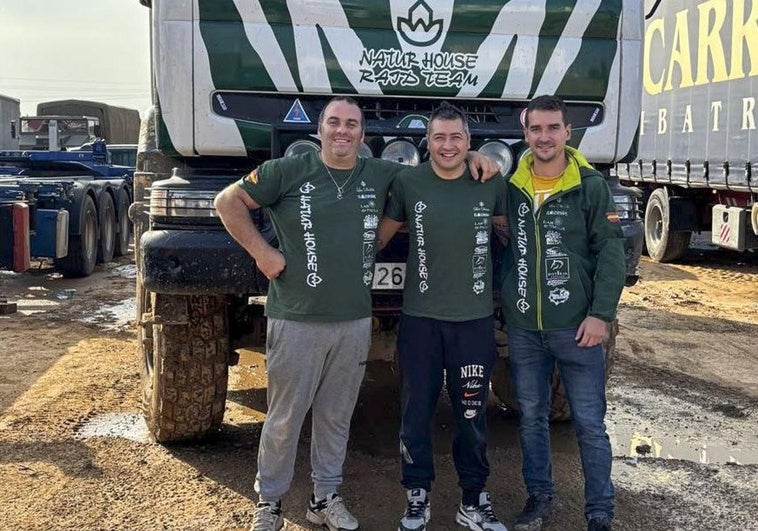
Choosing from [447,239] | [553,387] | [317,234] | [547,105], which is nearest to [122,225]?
[553,387]

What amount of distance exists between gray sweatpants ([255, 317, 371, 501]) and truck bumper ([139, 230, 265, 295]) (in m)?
0.35

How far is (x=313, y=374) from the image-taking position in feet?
11.5

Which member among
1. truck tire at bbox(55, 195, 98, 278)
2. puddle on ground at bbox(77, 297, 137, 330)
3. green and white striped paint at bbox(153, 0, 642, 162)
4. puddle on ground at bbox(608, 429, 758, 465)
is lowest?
puddle on ground at bbox(608, 429, 758, 465)

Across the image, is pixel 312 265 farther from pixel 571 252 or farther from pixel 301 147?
pixel 571 252

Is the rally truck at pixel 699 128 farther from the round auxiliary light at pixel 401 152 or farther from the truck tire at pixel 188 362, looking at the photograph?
the truck tire at pixel 188 362

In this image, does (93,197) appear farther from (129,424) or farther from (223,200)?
(223,200)

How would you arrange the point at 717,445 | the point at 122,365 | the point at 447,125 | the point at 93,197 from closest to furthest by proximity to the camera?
the point at 447,125 < the point at 717,445 < the point at 122,365 < the point at 93,197

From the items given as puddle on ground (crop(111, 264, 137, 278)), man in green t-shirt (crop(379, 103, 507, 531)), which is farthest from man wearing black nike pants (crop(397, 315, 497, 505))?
puddle on ground (crop(111, 264, 137, 278))

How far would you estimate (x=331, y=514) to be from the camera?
3635 mm

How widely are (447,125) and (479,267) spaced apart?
0.58 metres

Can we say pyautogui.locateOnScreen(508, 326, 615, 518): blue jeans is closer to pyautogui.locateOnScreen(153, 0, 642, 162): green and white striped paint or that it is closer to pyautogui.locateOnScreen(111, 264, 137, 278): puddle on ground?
pyautogui.locateOnScreen(153, 0, 642, 162): green and white striped paint

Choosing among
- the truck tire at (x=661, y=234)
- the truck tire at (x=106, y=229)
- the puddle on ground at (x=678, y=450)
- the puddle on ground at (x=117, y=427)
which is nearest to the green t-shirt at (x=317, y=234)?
the puddle on ground at (x=117, y=427)

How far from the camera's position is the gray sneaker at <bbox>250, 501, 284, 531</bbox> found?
3.53m

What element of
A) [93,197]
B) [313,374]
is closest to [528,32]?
[313,374]
